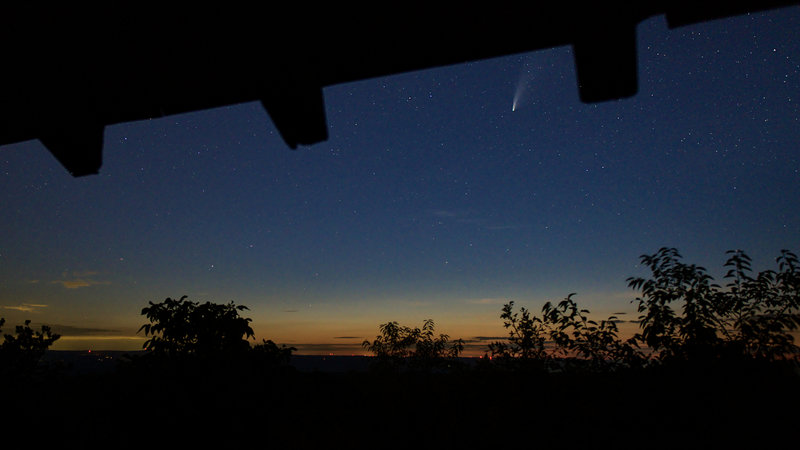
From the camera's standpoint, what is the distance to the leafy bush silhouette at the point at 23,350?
417 inches

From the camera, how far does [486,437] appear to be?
5.57 m

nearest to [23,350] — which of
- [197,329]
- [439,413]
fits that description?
[197,329]

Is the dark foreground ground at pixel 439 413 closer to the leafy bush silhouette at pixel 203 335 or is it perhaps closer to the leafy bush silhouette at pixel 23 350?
the leafy bush silhouette at pixel 203 335

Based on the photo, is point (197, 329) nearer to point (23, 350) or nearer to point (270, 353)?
point (270, 353)

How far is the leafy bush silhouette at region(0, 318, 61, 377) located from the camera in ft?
34.8

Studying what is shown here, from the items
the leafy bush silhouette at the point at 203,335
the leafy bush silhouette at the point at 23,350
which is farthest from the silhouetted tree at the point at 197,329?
the leafy bush silhouette at the point at 23,350

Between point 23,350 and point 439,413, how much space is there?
40.9 ft

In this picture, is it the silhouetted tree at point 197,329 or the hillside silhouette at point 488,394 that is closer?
the hillside silhouette at point 488,394

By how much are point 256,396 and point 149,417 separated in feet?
5.95

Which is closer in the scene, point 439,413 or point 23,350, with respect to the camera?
point 439,413

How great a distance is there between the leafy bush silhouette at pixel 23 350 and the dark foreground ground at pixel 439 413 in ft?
13.9

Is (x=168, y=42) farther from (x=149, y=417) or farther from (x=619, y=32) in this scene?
(x=149, y=417)

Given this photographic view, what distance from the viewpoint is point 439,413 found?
21.8 feet

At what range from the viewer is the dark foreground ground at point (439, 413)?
528 cm
